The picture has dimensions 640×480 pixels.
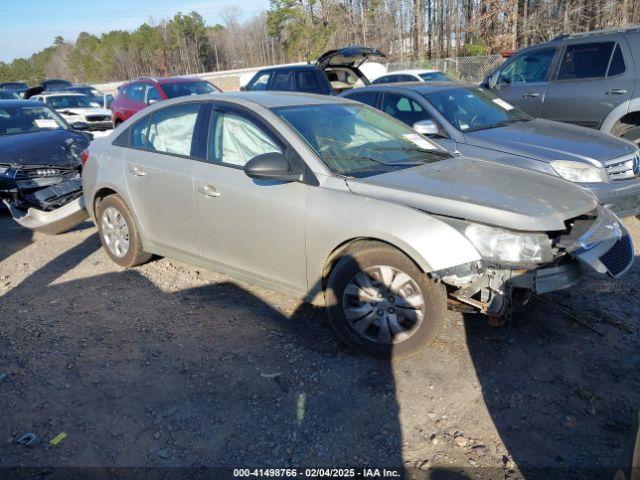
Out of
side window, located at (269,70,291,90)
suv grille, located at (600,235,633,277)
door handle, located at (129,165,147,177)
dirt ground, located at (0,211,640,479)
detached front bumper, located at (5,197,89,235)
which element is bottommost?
dirt ground, located at (0,211,640,479)

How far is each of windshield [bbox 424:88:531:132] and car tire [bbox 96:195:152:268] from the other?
375cm

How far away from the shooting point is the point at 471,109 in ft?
20.8

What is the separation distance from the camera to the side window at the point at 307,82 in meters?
12.2

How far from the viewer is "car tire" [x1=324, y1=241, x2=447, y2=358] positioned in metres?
3.11

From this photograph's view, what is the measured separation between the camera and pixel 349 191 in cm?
331

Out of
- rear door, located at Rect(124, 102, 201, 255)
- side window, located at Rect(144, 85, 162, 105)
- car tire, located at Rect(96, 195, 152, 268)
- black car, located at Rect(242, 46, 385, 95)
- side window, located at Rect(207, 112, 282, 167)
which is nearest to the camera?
side window, located at Rect(207, 112, 282, 167)

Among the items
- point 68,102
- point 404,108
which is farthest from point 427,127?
point 68,102

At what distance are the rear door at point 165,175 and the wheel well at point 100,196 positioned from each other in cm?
48

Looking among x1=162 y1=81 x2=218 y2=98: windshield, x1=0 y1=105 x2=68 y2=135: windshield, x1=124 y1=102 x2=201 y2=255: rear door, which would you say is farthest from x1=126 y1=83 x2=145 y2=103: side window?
Result: x1=124 y1=102 x2=201 y2=255: rear door

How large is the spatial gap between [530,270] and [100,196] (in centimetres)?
405

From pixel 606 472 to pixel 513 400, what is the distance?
23.4 inches

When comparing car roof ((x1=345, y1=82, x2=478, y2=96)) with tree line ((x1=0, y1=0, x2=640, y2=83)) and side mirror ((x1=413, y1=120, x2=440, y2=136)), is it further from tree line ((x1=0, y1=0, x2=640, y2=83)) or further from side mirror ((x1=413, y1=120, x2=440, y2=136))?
tree line ((x1=0, y1=0, x2=640, y2=83))

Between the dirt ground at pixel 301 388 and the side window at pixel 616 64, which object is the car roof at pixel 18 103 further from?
the side window at pixel 616 64

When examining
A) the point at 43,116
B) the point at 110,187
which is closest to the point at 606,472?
the point at 110,187
